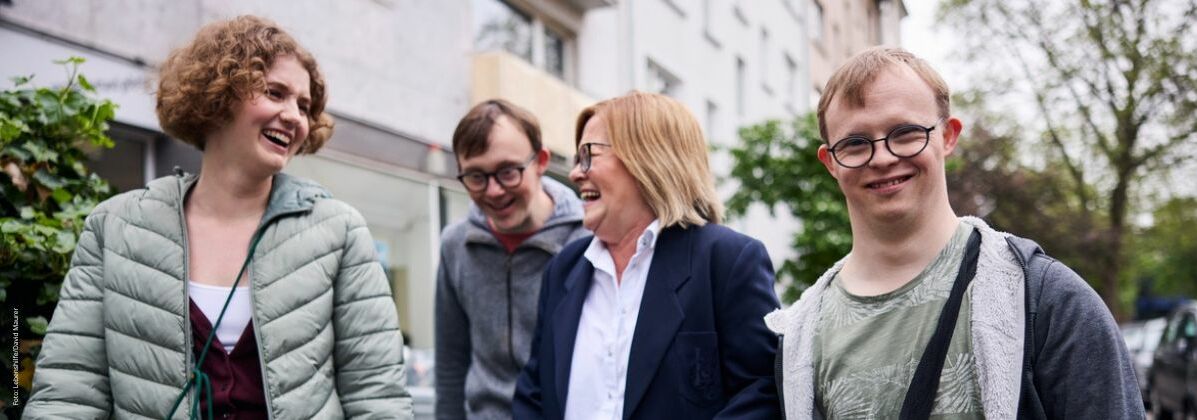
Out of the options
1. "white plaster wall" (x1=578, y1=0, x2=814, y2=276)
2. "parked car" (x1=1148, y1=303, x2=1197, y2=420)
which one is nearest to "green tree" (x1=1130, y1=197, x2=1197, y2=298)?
"white plaster wall" (x1=578, y1=0, x2=814, y2=276)

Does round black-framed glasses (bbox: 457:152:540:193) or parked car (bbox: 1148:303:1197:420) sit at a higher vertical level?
round black-framed glasses (bbox: 457:152:540:193)

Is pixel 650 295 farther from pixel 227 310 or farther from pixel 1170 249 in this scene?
pixel 1170 249

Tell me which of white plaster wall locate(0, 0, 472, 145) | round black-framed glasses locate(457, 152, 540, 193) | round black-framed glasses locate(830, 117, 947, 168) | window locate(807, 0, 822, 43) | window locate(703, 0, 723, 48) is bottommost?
round black-framed glasses locate(830, 117, 947, 168)

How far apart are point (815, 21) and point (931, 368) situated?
25375 millimetres

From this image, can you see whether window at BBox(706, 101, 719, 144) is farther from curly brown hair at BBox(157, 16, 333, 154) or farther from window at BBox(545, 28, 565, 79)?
curly brown hair at BBox(157, 16, 333, 154)

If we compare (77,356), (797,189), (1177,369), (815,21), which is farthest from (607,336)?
(815,21)

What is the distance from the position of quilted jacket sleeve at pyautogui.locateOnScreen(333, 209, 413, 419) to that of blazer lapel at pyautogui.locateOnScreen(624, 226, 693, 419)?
1.90ft

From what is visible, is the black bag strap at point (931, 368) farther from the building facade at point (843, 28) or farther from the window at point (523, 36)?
the window at point (523, 36)

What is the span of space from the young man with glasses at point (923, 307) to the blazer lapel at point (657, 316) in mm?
397

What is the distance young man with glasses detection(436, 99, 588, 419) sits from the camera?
394cm

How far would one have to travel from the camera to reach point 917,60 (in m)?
2.42

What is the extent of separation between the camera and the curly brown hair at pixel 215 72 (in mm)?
2730

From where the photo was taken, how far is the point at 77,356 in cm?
254

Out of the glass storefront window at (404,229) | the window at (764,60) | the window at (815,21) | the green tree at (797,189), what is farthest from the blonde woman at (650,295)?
the window at (815,21)
